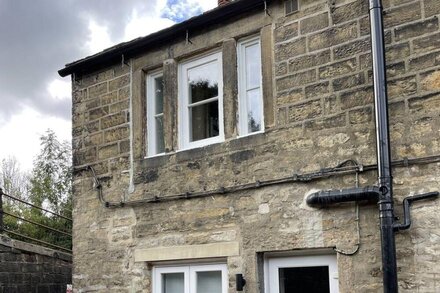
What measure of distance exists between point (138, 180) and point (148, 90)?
1213 millimetres

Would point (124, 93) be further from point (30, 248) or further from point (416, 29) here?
point (30, 248)

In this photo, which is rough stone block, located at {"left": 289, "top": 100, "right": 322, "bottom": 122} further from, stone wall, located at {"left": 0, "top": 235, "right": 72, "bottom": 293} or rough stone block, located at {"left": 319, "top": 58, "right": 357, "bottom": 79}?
stone wall, located at {"left": 0, "top": 235, "right": 72, "bottom": 293}

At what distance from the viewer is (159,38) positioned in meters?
8.08

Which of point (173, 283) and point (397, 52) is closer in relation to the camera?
point (397, 52)

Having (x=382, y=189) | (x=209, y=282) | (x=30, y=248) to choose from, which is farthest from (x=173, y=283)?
(x=30, y=248)

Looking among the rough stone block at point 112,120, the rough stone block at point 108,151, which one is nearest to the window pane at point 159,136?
the rough stone block at point 112,120

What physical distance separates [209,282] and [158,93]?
2578 mm

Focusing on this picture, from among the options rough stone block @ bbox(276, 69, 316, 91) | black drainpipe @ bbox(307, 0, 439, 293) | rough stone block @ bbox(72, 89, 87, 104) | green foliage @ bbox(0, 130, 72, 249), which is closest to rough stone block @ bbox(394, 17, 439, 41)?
black drainpipe @ bbox(307, 0, 439, 293)

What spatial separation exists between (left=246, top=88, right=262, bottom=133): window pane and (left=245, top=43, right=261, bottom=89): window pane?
94mm

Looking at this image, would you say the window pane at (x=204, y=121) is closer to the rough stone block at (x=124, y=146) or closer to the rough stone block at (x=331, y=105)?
the rough stone block at (x=124, y=146)

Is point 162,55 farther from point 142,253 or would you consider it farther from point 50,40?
point 50,40

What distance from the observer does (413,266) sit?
567 cm

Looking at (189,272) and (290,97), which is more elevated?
(290,97)

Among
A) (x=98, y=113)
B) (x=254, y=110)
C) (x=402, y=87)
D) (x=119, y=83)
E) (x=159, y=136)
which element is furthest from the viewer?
(x=98, y=113)
